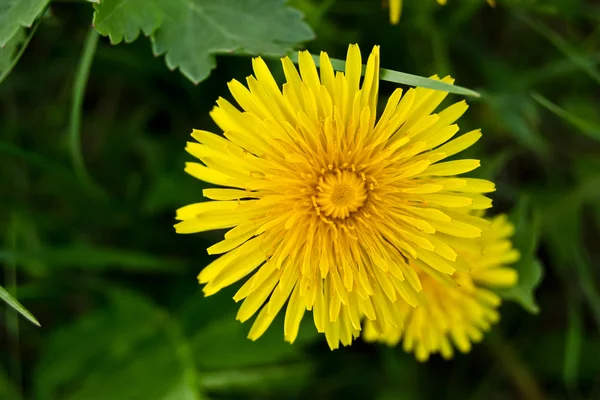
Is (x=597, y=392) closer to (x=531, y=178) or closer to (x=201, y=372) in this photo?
(x=531, y=178)

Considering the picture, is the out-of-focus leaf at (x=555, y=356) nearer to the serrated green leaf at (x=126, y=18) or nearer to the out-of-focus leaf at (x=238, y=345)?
the out-of-focus leaf at (x=238, y=345)

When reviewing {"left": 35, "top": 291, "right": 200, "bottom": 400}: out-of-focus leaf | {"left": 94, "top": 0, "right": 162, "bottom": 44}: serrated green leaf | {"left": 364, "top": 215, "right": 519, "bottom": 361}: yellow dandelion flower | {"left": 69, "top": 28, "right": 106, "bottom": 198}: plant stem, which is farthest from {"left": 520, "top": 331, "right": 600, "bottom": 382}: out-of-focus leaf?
{"left": 94, "top": 0, "right": 162, "bottom": 44}: serrated green leaf

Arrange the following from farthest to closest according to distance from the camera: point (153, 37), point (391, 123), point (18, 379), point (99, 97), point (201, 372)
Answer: point (99, 97) < point (18, 379) < point (201, 372) < point (153, 37) < point (391, 123)

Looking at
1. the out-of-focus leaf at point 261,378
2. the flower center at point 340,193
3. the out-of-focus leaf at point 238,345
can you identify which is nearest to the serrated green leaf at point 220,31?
the flower center at point 340,193

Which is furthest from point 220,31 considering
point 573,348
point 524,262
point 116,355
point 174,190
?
point 573,348

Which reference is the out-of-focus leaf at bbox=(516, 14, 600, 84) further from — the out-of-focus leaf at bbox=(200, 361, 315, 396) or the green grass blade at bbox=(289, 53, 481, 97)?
the out-of-focus leaf at bbox=(200, 361, 315, 396)

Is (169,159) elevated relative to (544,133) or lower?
lower

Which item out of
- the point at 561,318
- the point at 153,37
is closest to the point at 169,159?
the point at 153,37

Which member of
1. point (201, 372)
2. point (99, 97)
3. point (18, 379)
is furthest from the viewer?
point (99, 97)
